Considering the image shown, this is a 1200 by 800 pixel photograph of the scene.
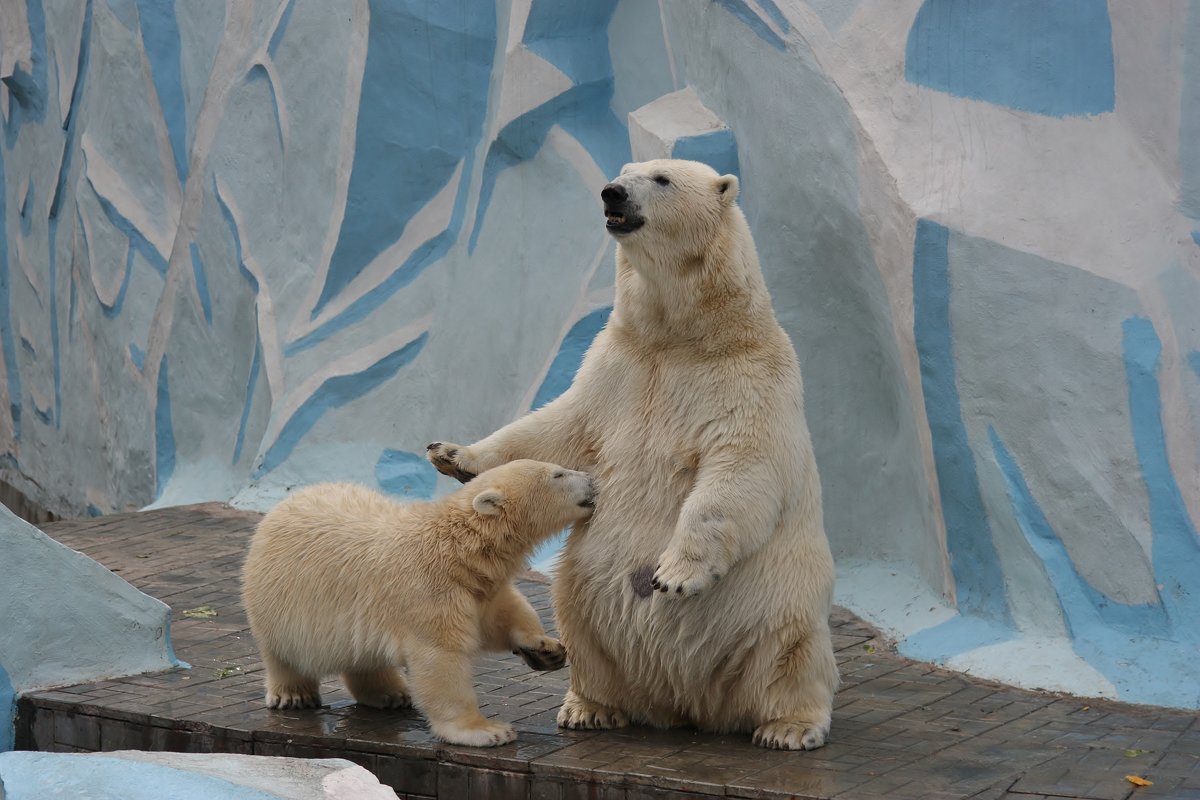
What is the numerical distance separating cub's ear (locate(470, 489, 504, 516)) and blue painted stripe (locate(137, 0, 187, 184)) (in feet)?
21.9

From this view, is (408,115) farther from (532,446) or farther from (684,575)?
(684,575)

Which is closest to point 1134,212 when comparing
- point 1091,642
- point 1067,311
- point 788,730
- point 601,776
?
point 1067,311

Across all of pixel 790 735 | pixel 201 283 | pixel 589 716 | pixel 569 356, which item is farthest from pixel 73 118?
pixel 790 735

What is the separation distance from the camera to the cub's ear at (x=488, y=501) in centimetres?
412

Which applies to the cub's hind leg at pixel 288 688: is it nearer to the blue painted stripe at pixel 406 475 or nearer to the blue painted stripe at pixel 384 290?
the blue painted stripe at pixel 406 475

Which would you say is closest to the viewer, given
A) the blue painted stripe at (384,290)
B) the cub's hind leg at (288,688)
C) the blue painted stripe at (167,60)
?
the cub's hind leg at (288,688)

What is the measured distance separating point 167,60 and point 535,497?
6927 millimetres

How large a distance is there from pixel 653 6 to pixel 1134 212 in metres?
3.22

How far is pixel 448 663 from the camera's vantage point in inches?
158

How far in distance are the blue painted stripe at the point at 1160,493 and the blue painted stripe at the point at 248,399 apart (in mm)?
5754

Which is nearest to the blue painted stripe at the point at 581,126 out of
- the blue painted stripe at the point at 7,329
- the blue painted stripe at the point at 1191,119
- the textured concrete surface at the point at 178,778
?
the blue painted stripe at the point at 1191,119

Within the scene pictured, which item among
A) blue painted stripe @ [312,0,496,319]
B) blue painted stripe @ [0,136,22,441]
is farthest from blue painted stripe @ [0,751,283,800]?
blue painted stripe @ [0,136,22,441]

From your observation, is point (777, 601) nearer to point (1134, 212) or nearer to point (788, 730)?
point (788, 730)

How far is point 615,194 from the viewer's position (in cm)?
409
